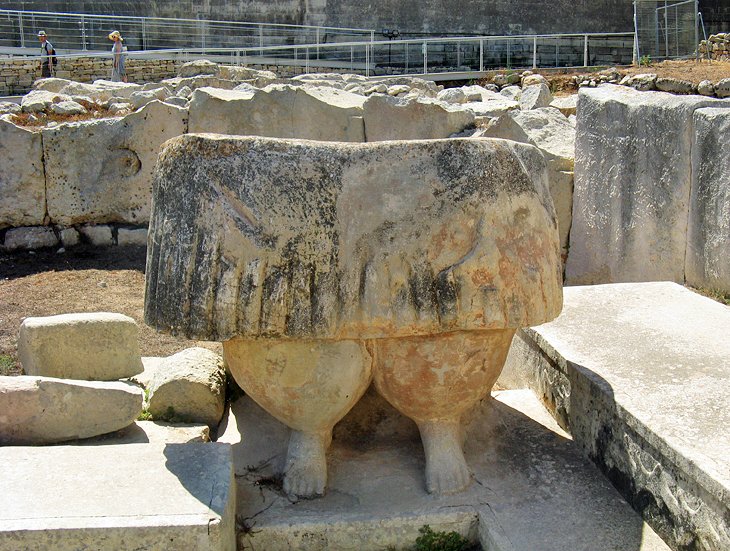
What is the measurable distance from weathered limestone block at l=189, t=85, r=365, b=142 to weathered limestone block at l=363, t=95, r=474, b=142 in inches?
7.7

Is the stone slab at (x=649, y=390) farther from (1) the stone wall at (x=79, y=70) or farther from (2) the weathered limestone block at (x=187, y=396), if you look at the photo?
(1) the stone wall at (x=79, y=70)

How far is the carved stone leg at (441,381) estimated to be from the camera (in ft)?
9.14

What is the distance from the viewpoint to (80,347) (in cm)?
390

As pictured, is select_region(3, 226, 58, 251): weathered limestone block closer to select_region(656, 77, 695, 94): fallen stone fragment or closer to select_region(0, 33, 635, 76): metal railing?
select_region(656, 77, 695, 94): fallen stone fragment

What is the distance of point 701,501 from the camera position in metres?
2.40

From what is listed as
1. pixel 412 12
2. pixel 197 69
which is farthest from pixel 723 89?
pixel 412 12

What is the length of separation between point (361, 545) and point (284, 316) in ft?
2.50

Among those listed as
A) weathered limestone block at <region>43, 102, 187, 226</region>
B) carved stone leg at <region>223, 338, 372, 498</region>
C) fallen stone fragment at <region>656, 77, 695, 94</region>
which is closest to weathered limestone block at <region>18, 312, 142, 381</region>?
carved stone leg at <region>223, 338, 372, 498</region>

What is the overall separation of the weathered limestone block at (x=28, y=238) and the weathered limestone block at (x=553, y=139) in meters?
3.58

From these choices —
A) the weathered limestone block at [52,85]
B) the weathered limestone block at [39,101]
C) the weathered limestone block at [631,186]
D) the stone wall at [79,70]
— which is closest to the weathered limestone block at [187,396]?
the weathered limestone block at [631,186]

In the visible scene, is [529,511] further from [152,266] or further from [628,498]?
[152,266]

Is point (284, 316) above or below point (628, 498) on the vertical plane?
above

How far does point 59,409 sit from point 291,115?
399 cm

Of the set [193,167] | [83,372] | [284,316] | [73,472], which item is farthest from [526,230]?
[83,372]
